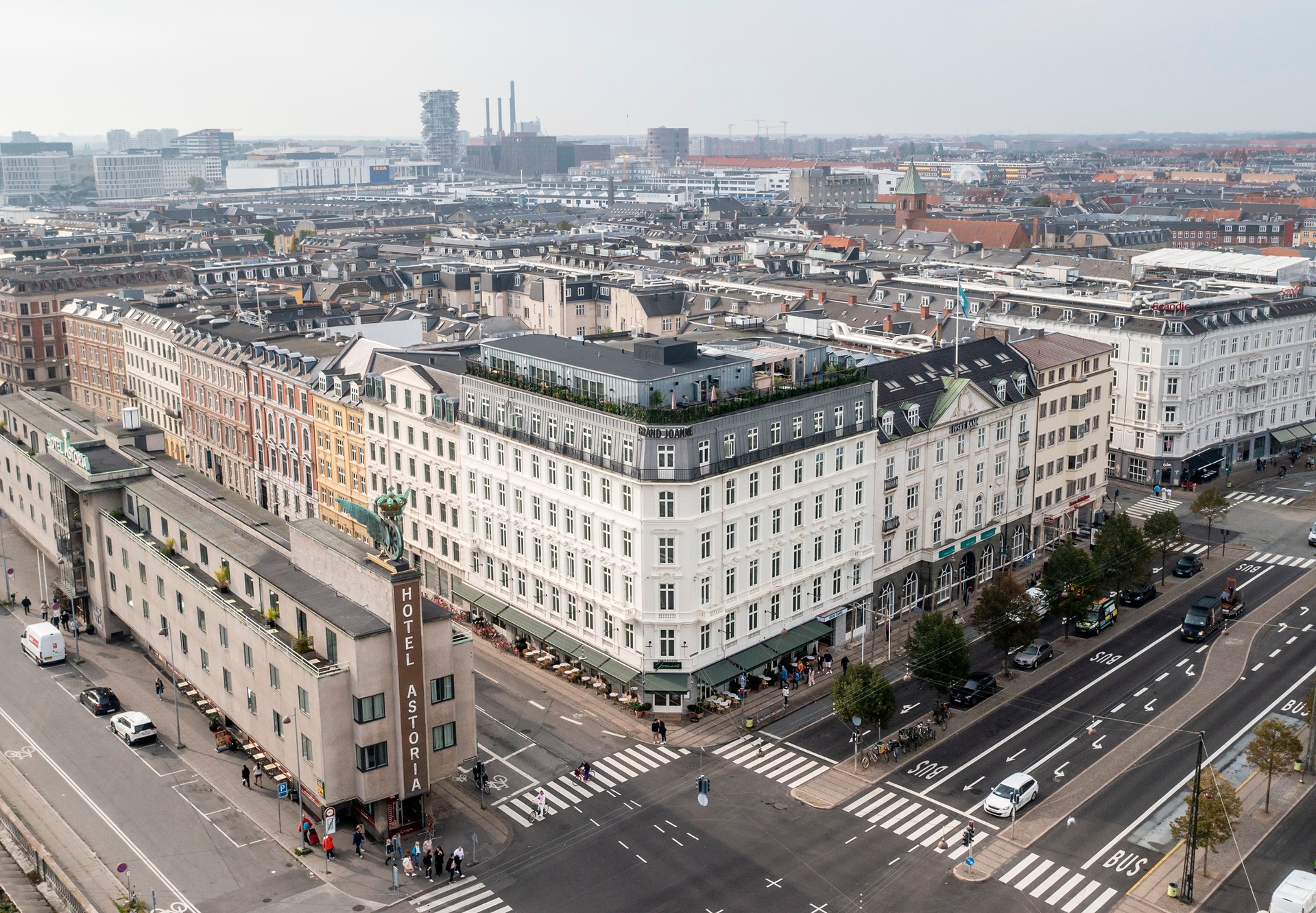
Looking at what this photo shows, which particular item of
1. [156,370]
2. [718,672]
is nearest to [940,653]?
[718,672]

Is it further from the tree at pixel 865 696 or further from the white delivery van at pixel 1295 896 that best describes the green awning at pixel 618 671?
the white delivery van at pixel 1295 896

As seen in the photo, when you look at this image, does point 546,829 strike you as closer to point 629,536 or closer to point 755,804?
point 755,804

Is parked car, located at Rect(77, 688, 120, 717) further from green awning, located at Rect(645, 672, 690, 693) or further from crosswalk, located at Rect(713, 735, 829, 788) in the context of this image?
crosswalk, located at Rect(713, 735, 829, 788)

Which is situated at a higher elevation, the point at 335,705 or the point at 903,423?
the point at 903,423

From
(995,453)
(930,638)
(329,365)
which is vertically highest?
(329,365)

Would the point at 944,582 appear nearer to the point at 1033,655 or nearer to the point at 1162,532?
the point at 1033,655

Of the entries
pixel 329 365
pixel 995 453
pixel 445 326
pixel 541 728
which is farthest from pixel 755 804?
pixel 445 326

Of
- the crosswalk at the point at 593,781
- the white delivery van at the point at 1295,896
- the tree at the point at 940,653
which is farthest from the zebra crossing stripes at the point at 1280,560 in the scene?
the crosswalk at the point at 593,781
